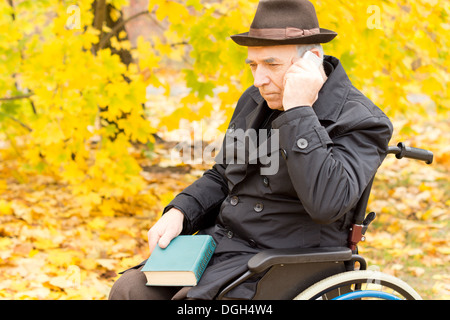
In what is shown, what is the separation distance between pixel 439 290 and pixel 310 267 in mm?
2086

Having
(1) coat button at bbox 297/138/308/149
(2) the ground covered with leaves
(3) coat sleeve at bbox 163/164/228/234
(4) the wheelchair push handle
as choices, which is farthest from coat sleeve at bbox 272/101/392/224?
(2) the ground covered with leaves

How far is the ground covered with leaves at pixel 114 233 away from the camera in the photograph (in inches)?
134

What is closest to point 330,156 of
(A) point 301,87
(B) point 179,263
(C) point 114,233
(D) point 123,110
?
(A) point 301,87

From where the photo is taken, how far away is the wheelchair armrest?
5.45 ft

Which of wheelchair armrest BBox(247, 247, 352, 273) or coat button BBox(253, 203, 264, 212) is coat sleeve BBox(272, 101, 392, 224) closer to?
wheelchair armrest BBox(247, 247, 352, 273)

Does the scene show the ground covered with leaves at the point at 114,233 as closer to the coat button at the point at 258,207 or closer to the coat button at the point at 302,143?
the coat button at the point at 258,207

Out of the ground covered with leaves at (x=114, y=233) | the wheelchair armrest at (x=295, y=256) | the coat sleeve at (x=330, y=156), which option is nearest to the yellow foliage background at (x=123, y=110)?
the ground covered with leaves at (x=114, y=233)

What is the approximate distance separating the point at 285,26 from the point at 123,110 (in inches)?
89.1

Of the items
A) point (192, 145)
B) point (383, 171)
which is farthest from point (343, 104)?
point (192, 145)

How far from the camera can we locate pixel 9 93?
495cm

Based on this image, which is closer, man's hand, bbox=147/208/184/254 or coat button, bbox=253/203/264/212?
coat button, bbox=253/203/264/212

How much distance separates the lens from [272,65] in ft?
6.12

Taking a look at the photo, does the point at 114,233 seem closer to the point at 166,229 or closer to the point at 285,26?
the point at 166,229

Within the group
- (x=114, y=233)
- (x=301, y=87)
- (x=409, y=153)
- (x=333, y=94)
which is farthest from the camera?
(x=114, y=233)
